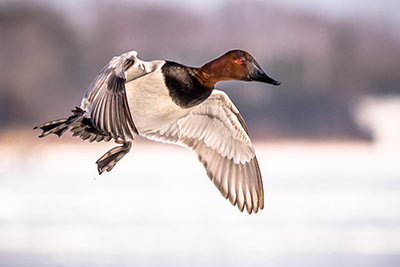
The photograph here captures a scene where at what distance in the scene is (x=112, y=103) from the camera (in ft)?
4.92

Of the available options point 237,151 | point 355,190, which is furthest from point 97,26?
point 237,151

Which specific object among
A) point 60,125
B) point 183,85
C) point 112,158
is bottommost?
point 112,158

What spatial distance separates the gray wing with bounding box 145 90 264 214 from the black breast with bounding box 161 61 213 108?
1.06 feet

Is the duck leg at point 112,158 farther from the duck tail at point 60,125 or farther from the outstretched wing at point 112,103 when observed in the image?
the outstretched wing at point 112,103

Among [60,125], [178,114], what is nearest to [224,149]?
[178,114]

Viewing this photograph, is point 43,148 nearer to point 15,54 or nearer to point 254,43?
point 15,54

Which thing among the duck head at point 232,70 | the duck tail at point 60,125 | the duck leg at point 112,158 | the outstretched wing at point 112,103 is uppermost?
the duck head at point 232,70

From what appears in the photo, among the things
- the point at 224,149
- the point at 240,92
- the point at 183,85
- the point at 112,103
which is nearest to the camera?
the point at 112,103

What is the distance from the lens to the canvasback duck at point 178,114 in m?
1.52

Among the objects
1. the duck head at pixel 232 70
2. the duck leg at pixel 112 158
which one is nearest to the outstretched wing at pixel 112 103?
the duck head at pixel 232 70

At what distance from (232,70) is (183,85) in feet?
0.59

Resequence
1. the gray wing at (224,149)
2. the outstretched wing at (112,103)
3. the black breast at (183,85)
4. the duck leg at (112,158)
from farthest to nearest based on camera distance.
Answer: the gray wing at (224,149), the duck leg at (112,158), the black breast at (183,85), the outstretched wing at (112,103)

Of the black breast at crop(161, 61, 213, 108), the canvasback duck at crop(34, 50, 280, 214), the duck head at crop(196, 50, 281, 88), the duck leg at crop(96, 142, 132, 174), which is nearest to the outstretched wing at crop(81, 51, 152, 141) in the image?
the canvasback duck at crop(34, 50, 280, 214)

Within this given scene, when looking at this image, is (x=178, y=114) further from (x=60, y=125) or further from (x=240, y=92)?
(x=240, y=92)
